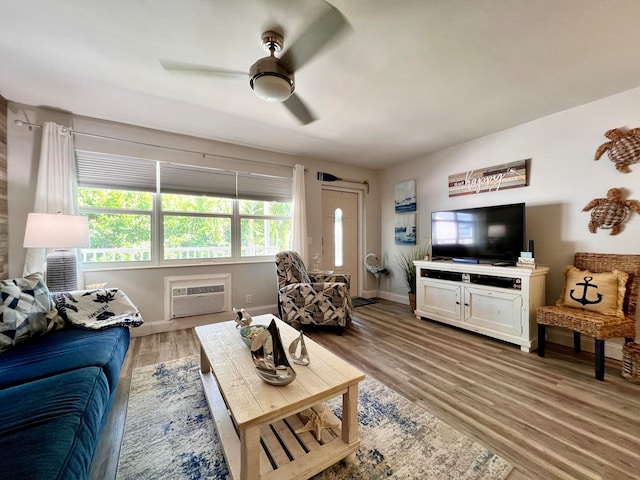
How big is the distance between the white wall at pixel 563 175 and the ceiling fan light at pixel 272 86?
9.62 ft

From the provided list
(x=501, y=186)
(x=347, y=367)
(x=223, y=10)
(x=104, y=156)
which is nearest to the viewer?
(x=347, y=367)

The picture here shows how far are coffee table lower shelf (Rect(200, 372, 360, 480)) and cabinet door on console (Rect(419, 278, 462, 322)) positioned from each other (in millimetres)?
2335

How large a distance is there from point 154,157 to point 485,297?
13.8 ft

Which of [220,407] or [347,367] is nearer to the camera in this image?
[347,367]

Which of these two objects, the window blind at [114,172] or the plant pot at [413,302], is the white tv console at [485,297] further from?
the window blind at [114,172]

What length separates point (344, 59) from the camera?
6.17ft

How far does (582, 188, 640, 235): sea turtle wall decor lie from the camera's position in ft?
7.79

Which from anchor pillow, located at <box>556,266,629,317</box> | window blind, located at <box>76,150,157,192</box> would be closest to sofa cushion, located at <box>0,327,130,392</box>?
window blind, located at <box>76,150,157,192</box>

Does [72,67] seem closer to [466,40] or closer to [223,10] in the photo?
[223,10]

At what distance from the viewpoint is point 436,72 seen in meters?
2.04

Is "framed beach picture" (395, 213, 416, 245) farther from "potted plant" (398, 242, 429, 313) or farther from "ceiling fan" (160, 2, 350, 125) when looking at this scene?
"ceiling fan" (160, 2, 350, 125)

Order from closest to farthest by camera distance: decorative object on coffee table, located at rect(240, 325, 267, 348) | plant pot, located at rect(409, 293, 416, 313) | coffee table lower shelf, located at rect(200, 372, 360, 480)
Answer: coffee table lower shelf, located at rect(200, 372, 360, 480) → decorative object on coffee table, located at rect(240, 325, 267, 348) → plant pot, located at rect(409, 293, 416, 313)

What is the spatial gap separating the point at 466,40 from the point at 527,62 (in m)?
0.64

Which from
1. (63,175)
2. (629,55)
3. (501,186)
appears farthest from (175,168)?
(629,55)
